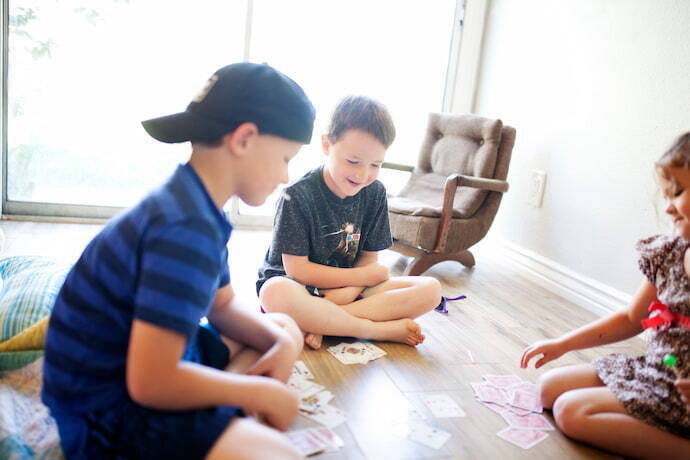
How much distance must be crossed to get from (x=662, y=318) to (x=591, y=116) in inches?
69.2

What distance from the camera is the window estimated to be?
3377mm

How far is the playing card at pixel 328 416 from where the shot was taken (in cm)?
142

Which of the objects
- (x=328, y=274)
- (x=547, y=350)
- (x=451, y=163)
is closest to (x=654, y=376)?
(x=547, y=350)

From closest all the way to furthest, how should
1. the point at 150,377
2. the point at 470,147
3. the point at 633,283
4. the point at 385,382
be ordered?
the point at 150,377 < the point at 385,382 < the point at 633,283 < the point at 470,147

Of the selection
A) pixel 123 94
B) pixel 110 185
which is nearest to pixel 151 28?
pixel 123 94

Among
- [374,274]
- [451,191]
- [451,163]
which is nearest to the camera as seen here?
[374,274]

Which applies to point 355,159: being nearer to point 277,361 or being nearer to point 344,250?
point 344,250

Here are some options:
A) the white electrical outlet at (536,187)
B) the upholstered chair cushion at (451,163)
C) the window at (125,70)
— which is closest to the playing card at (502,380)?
the upholstered chair cushion at (451,163)

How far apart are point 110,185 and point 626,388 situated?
10.8ft

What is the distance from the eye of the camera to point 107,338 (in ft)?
→ 3.20

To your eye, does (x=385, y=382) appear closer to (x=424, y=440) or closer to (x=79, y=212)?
(x=424, y=440)

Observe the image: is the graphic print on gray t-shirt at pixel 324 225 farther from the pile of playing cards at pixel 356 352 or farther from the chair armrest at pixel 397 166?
the chair armrest at pixel 397 166

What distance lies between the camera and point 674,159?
4.33 ft

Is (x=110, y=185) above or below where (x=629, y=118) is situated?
below
